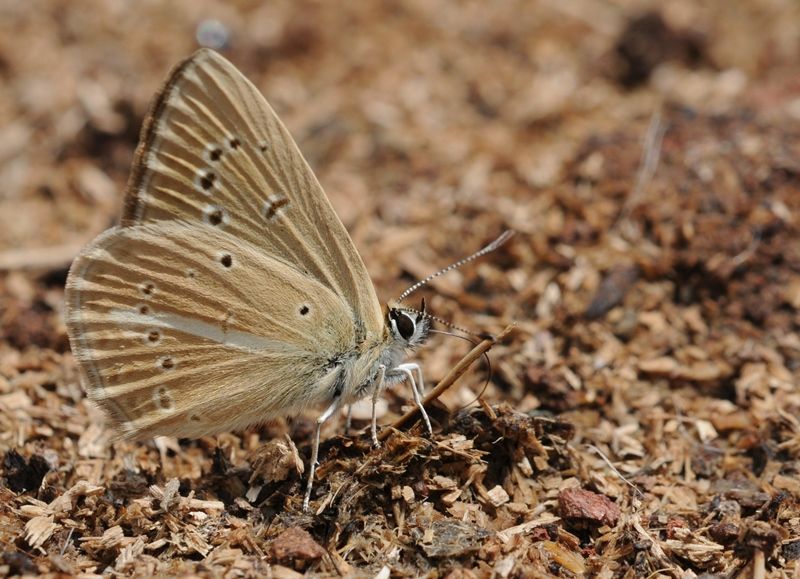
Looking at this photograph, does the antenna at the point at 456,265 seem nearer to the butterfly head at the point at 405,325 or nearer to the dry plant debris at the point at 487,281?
the butterfly head at the point at 405,325

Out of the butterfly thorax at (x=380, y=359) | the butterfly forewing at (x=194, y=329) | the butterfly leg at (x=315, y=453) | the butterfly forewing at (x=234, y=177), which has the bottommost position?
the butterfly leg at (x=315, y=453)

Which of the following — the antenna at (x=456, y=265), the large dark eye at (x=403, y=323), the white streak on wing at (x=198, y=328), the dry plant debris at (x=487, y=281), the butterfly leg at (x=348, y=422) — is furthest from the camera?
the butterfly leg at (x=348, y=422)

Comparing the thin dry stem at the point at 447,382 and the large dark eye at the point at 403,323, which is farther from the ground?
the large dark eye at the point at 403,323

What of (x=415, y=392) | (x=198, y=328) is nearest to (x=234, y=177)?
(x=198, y=328)

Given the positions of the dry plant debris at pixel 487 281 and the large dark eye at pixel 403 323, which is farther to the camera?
the large dark eye at pixel 403 323

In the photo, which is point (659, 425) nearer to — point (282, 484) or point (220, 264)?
point (282, 484)

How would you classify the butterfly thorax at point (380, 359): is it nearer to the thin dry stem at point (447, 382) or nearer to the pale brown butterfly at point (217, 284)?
the pale brown butterfly at point (217, 284)

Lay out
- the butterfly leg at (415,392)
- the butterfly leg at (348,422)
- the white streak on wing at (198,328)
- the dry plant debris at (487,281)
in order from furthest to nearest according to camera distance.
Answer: the butterfly leg at (348,422)
the white streak on wing at (198,328)
the butterfly leg at (415,392)
the dry plant debris at (487,281)

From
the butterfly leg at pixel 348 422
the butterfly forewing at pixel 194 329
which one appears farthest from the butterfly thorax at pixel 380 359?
the butterfly leg at pixel 348 422
